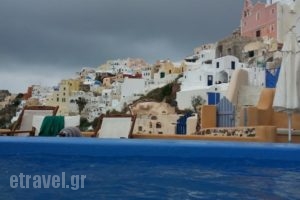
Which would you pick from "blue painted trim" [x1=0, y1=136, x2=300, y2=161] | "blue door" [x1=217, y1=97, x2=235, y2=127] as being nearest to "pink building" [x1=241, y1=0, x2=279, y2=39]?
"blue door" [x1=217, y1=97, x2=235, y2=127]

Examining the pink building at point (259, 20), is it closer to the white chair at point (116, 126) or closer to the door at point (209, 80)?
the door at point (209, 80)

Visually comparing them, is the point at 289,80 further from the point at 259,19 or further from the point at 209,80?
the point at 259,19

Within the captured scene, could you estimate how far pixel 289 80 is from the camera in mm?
8711

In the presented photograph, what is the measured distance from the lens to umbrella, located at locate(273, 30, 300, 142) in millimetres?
8680

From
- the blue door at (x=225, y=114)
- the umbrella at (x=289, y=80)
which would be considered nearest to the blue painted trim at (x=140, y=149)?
the umbrella at (x=289, y=80)

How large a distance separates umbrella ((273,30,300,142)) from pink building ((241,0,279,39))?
172 ft

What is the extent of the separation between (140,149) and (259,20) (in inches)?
2504

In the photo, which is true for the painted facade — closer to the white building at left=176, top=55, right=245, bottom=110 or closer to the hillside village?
the hillside village

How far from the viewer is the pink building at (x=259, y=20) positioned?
61338mm

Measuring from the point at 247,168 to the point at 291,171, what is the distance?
0.51m

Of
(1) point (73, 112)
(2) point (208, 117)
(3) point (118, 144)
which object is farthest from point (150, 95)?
(3) point (118, 144)

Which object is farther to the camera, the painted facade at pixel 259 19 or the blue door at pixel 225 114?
the painted facade at pixel 259 19

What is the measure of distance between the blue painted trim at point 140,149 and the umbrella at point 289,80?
3.41 m

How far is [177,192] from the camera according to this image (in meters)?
4.59
